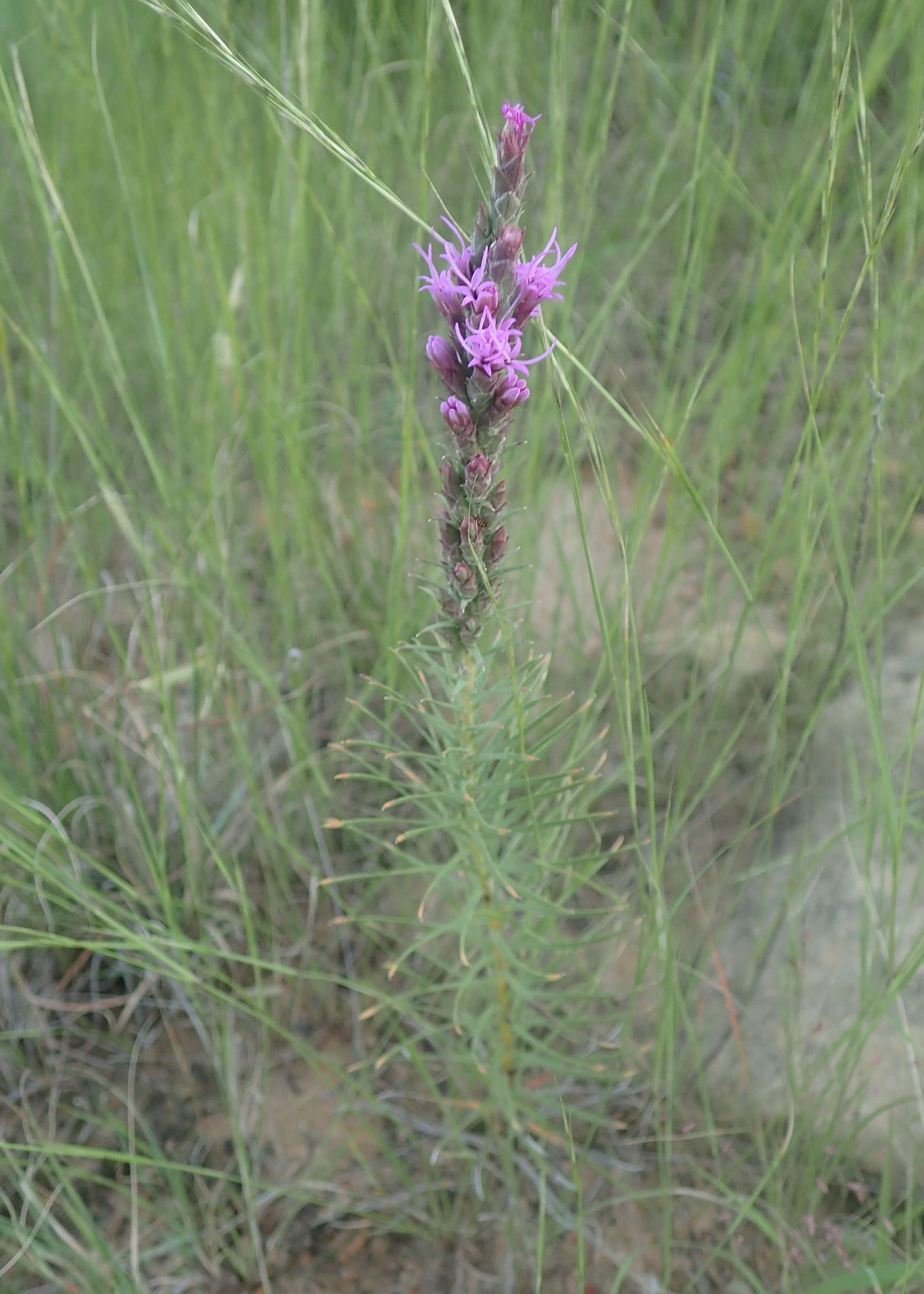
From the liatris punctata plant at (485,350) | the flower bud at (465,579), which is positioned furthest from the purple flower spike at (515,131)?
the flower bud at (465,579)

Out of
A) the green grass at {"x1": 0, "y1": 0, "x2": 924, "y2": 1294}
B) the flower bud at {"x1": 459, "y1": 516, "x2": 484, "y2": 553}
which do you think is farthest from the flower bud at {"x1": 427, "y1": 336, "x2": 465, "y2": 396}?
the green grass at {"x1": 0, "y1": 0, "x2": 924, "y2": 1294}

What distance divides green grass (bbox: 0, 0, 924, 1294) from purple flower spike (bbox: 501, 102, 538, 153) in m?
0.33

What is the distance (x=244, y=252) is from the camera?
191 centimetres

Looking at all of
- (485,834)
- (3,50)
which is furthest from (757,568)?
(3,50)

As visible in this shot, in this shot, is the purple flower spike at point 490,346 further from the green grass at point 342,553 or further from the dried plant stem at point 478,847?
the dried plant stem at point 478,847

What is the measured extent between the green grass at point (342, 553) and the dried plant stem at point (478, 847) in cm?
19

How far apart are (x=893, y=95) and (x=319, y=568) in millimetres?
2102

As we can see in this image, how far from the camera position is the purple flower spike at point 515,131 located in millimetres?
913

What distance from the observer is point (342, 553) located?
2.31 metres

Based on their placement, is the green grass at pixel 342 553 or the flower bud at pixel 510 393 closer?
the flower bud at pixel 510 393

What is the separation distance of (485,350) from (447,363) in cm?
8

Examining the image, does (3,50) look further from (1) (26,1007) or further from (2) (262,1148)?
(2) (262,1148)

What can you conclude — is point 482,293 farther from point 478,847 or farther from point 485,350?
point 478,847

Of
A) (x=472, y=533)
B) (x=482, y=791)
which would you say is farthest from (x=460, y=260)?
(x=482, y=791)
